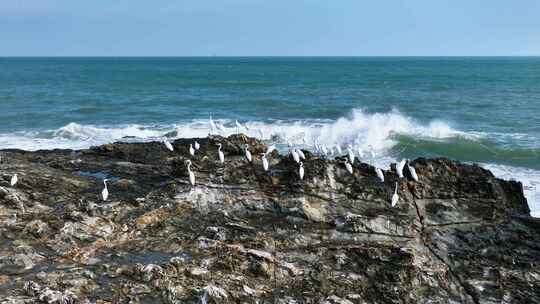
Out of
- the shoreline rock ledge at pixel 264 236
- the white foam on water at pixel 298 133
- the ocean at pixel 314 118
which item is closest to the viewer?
the shoreline rock ledge at pixel 264 236

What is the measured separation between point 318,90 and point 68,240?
59926 millimetres

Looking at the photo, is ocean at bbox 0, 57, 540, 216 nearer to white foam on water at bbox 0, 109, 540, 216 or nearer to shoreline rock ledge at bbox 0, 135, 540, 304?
white foam on water at bbox 0, 109, 540, 216

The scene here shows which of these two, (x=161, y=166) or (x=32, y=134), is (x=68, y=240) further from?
(x=32, y=134)

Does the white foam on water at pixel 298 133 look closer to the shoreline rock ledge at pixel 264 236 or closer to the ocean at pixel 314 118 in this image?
the ocean at pixel 314 118

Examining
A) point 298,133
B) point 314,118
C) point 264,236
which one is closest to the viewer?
point 264,236

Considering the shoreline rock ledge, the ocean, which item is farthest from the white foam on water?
the shoreline rock ledge

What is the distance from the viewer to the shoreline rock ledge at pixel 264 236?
8.94 m

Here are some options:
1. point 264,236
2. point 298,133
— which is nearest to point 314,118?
point 298,133

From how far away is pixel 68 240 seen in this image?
10.1 m

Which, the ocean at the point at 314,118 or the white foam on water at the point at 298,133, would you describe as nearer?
the white foam on water at the point at 298,133

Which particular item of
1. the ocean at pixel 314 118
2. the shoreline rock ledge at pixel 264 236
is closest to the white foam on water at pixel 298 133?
the ocean at pixel 314 118

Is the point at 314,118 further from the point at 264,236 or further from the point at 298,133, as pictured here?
the point at 264,236

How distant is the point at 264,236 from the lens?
1041 centimetres

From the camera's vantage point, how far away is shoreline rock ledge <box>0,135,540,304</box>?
352 inches
